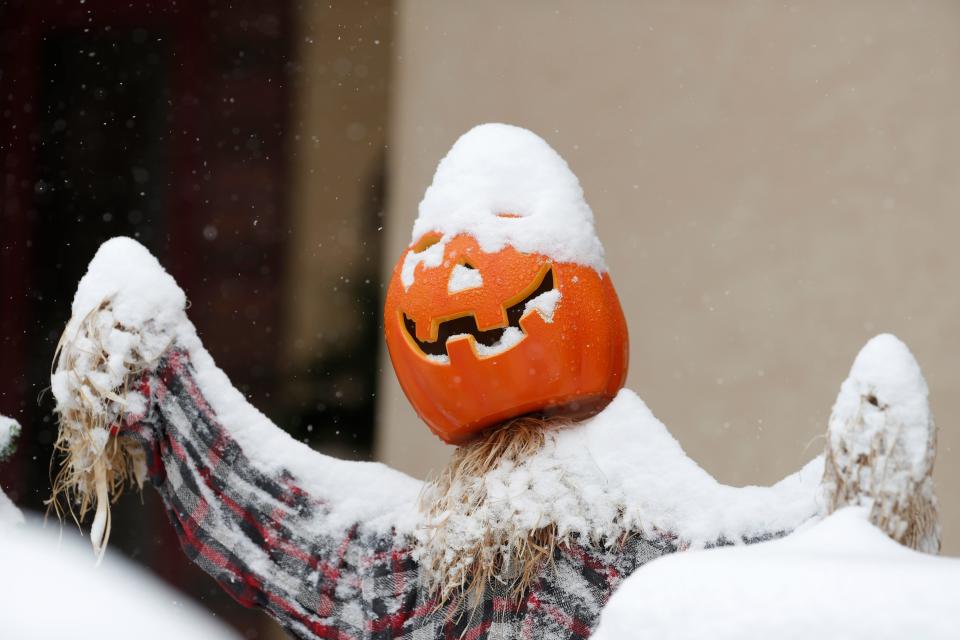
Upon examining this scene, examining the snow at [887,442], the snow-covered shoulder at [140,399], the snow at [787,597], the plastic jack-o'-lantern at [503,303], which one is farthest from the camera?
the snow-covered shoulder at [140,399]

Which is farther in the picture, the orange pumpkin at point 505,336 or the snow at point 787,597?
the orange pumpkin at point 505,336

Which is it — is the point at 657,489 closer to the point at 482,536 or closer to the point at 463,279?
the point at 482,536

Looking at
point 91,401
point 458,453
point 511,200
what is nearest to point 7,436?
point 91,401

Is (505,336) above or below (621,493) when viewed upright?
above

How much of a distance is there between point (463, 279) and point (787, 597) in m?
0.54

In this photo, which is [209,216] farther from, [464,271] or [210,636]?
[210,636]

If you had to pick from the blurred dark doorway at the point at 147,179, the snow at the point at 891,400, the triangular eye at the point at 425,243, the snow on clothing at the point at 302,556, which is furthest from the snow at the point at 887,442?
the blurred dark doorway at the point at 147,179

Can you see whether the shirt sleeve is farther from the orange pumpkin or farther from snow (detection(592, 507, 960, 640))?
snow (detection(592, 507, 960, 640))

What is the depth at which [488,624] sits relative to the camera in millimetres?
1178

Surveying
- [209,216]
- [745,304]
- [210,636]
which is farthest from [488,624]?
[209,216]

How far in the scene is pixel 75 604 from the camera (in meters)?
0.46

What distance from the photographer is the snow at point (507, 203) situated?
1.21m

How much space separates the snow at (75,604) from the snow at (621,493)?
2.29 feet

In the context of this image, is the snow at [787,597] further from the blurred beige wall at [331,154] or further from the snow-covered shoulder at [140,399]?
the blurred beige wall at [331,154]
